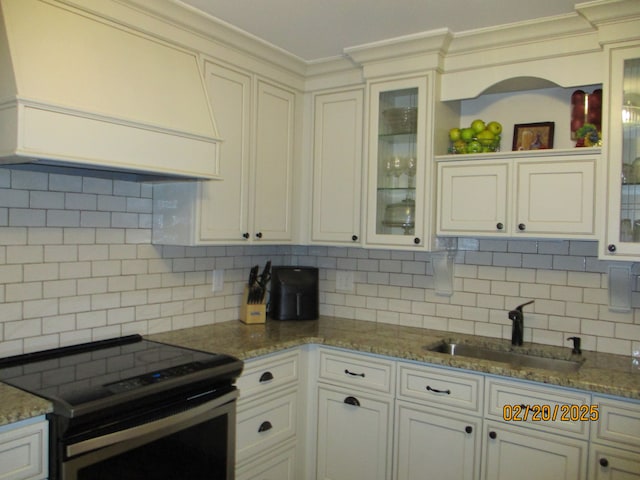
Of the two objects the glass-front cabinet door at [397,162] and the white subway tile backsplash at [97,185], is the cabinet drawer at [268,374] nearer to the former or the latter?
the glass-front cabinet door at [397,162]

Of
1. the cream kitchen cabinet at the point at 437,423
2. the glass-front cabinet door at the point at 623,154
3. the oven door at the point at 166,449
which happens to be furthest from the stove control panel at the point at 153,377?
the glass-front cabinet door at the point at 623,154

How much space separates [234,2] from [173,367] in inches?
61.8

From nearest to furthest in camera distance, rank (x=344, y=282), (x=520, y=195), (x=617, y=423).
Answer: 1. (x=617, y=423)
2. (x=520, y=195)
3. (x=344, y=282)

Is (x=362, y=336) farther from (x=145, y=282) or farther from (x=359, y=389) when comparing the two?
(x=145, y=282)

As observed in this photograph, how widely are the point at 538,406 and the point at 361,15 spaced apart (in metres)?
1.87

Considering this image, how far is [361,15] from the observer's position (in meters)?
2.42

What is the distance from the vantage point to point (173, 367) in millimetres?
2070

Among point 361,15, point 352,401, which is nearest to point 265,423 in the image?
point 352,401

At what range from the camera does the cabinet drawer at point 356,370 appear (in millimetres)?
2574

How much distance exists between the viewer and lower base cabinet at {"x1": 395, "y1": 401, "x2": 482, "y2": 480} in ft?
7.68

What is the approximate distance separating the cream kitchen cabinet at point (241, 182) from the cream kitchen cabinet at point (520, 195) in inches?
36.1

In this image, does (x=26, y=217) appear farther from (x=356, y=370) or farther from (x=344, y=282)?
(x=344, y=282)
